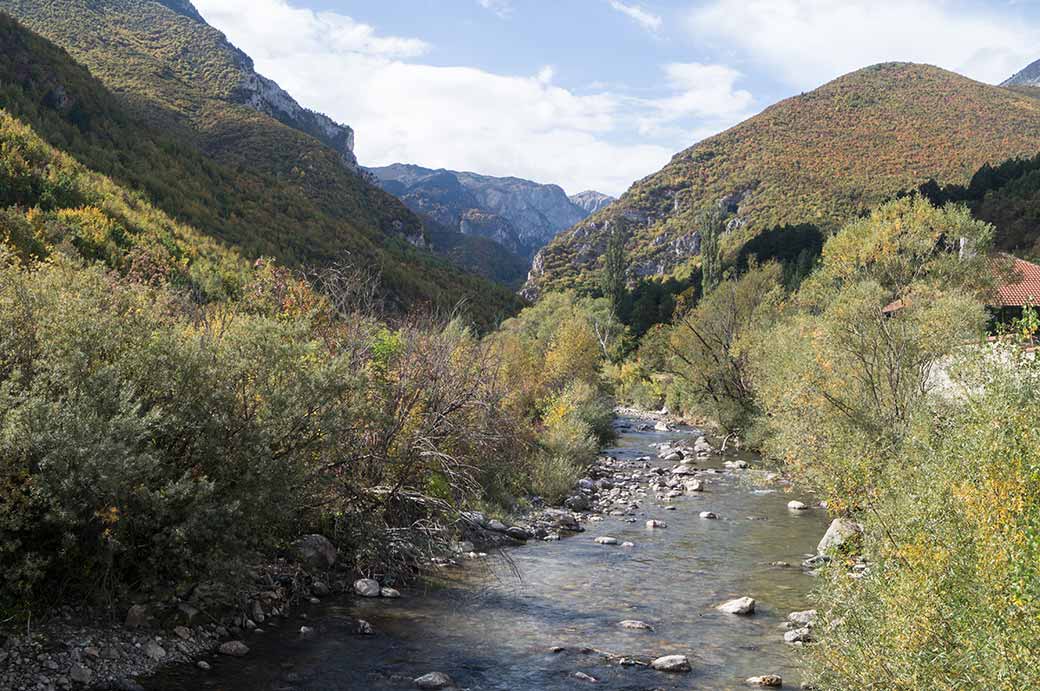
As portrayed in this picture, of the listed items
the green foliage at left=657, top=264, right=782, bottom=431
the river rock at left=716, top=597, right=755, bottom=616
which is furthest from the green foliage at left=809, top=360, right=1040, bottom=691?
the green foliage at left=657, top=264, right=782, bottom=431

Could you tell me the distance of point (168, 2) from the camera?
12875 centimetres

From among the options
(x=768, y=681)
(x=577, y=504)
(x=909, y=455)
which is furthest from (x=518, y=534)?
(x=909, y=455)

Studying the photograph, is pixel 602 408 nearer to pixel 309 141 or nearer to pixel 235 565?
pixel 235 565

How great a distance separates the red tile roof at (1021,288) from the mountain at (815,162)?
39.3 metres

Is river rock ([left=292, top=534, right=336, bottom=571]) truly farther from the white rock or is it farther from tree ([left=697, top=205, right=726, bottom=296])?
tree ([left=697, top=205, right=726, bottom=296])

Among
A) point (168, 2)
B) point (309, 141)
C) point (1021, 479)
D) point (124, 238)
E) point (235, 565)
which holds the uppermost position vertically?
point (168, 2)

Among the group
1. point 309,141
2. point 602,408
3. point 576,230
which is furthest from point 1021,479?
point 576,230

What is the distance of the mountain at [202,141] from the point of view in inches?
1726

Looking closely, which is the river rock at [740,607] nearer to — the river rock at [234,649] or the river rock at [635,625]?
the river rock at [635,625]

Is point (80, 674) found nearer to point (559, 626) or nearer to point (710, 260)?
point (559, 626)

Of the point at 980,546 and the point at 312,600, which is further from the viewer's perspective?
the point at 312,600

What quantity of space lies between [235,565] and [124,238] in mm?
25055

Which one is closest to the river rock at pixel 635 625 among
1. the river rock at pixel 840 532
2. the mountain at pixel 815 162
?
the river rock at pixel 840 532

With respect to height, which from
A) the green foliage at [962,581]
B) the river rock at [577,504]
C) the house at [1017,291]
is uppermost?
the house at [1017,291]
